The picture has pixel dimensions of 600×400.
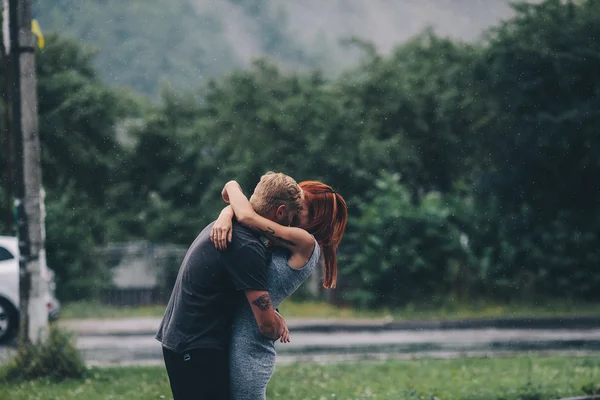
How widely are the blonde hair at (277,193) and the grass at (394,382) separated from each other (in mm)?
3866

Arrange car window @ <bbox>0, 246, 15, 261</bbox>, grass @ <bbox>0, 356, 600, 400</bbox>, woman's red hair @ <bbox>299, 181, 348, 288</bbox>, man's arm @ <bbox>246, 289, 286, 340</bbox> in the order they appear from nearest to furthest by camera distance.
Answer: man's arm @ <bbox>246, 289, 286, 340</bbox> < woman's red hair @ <bbox>299, 181, 348, 288</bbox> < grass @ <bbox>0, 356, 600, 400</bbox> < car window @ <bbox>0, 246, 15, 261</bbox>

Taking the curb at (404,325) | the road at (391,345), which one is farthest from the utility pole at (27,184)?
the curb at (404,325)

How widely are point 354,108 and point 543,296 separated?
7.30 m

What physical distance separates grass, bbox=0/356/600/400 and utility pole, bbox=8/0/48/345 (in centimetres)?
76

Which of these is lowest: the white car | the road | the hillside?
the road

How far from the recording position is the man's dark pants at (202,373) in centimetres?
383

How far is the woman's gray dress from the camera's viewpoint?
3855 mm

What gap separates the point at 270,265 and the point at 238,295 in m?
0.20

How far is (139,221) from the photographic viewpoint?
25.0 metres

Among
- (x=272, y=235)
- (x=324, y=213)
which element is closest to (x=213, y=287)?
(x=272, y=235)

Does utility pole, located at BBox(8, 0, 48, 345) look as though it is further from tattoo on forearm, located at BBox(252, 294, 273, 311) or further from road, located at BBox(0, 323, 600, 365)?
tattoo on forearm, located at BBox(252, 294, 273, 311)

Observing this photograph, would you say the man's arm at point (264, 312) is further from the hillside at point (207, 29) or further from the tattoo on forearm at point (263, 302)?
the hillside at point (207, 29)

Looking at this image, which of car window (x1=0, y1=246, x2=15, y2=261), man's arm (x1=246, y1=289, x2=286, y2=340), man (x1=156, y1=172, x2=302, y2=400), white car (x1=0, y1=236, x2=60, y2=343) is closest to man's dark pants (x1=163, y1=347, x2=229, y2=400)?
man (x1=156, y1=172, x2=302, y2=400)

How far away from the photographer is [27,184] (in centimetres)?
934
